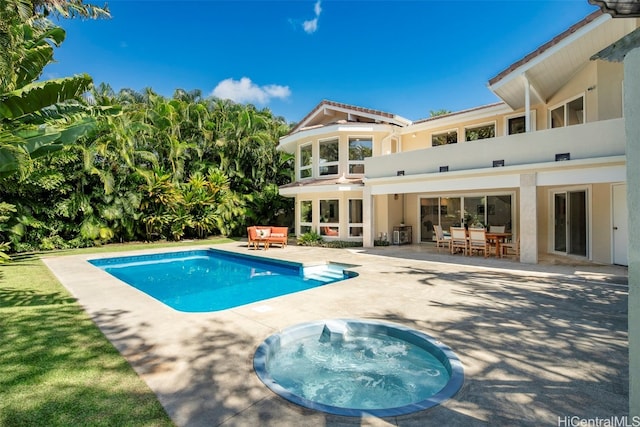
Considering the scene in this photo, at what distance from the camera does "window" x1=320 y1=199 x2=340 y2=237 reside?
1998 centimetres

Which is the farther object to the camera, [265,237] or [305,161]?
[305,161]

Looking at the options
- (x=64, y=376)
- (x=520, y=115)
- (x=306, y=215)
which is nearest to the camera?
(x=64, y=376)

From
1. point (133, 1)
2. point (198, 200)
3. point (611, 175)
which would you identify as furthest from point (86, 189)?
point (611, 175)

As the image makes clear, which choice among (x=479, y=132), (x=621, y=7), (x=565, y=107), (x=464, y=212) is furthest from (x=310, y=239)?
(x=621, y=7)

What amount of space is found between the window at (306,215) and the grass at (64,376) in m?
15.3

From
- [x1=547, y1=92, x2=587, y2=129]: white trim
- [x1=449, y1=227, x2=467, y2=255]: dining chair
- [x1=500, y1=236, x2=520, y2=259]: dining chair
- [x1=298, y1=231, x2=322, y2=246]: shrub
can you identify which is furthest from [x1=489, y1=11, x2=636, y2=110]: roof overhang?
[x1=298, y1=231, x2=322, y2=246]: shrub

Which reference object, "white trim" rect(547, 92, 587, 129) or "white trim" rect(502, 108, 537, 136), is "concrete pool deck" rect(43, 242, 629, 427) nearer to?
"white trim" rect(547, 92, 587, 129)

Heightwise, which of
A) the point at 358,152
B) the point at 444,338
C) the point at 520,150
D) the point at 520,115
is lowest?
the point at 444,338

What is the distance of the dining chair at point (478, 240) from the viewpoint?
13891 mm

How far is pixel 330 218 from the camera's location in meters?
20.3

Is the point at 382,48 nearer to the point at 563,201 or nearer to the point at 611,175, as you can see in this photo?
the point at 563,201

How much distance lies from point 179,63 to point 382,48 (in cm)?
2096

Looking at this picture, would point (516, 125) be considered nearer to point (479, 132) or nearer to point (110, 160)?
point (479, 132)

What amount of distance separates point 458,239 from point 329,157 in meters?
9.60
